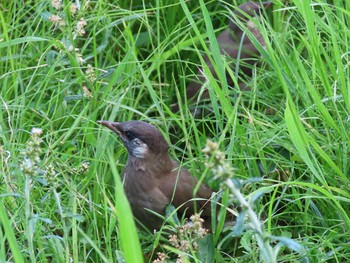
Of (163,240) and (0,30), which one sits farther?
(0,30)

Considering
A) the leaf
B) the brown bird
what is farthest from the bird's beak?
the leaf

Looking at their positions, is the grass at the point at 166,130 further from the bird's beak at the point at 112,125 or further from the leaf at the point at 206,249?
the bird's beak at the point at 112,125

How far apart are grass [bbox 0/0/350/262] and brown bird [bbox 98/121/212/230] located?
0.10 m

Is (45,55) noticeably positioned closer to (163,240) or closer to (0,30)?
(0,30)

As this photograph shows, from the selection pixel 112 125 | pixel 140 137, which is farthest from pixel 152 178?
pixel 112 125

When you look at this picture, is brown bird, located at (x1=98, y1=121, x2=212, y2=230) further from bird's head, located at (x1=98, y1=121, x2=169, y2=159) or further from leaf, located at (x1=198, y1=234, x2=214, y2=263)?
leaf, located at (x1=198, y1=234, x2=214, y2=263)

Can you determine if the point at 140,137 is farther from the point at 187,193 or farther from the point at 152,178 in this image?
the point at 187,193

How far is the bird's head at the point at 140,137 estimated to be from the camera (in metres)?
4.27

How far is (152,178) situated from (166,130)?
1.23 feet

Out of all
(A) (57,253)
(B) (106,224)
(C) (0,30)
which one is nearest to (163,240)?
(B) (106,224)

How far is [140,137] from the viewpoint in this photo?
169 inches

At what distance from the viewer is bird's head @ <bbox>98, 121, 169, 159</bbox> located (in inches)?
168

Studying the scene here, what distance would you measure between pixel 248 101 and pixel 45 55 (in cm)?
99

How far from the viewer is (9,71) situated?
4.73 meters
